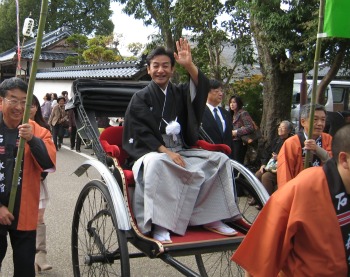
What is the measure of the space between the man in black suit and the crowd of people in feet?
5.46

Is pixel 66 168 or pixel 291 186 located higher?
pixel 291 186

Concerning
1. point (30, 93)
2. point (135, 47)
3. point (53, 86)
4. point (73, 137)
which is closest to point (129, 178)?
point (30, 93)

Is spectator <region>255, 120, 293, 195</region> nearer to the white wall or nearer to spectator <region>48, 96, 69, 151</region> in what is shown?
spectator <region>48, 96, 69, 151</region>

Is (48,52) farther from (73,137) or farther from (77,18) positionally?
(73,137)

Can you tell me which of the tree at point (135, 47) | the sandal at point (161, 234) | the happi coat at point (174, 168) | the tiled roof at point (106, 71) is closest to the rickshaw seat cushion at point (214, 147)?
the happi coat at point (174, 168)

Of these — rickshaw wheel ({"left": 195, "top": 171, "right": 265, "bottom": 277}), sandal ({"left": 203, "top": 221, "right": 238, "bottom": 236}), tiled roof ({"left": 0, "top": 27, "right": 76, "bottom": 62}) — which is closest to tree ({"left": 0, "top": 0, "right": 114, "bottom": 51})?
tiled roof ({"left": 0, "top": 27, "right": 76, "bottom": 62})

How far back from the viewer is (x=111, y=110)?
4.43 m

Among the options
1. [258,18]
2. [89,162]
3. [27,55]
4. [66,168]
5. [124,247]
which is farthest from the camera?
[27,55]

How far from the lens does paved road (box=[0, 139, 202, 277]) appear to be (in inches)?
164

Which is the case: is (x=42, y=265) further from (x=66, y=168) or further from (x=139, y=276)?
(x=66, y=168)

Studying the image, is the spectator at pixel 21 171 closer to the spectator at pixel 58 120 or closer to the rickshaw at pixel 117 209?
the rickshaw at pixel 117 209

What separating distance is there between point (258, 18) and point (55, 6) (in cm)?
3148

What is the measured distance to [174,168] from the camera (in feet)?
10.1

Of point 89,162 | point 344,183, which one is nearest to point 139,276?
point 89,162
